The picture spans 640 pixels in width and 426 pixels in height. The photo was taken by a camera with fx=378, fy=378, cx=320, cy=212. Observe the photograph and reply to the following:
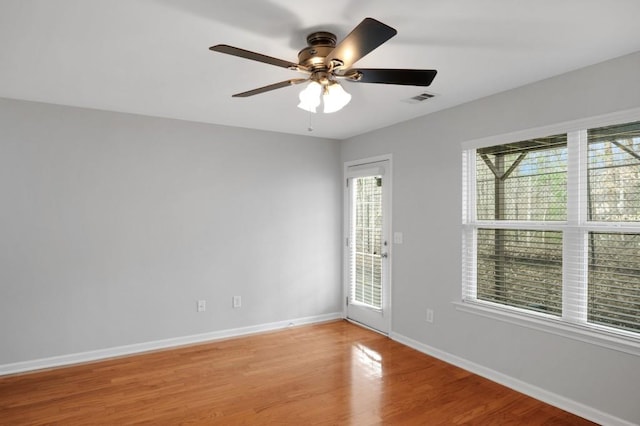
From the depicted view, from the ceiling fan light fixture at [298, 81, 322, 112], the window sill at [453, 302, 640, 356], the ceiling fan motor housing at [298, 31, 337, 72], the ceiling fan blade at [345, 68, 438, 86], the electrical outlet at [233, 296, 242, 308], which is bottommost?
the electrical outlet at [233, 296, 242, 308]

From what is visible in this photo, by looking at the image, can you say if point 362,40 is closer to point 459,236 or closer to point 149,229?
point 459,236

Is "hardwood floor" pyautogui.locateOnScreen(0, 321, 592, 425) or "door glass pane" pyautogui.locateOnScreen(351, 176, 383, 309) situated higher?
"door glass pane" pyautogui.locateOnScreen(351, 176, 383, 309)

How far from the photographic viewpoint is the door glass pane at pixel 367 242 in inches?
182

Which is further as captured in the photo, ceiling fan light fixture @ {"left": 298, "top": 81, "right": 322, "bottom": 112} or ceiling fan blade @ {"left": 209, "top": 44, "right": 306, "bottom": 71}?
ceiling fan light fixture @ {"left": 298, "top": 81, "right": 322, "bottom": 112}

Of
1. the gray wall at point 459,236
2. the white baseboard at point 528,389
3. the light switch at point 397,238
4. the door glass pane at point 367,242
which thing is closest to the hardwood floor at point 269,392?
the white baseboard at point 528,389

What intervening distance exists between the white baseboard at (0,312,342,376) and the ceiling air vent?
2985mm

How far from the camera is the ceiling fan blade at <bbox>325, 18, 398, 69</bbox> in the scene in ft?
5.12

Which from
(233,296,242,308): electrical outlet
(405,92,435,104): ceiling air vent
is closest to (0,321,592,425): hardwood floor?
(233,296,242,308): electrical outlet

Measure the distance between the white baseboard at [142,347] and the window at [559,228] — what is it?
2282 millimetres

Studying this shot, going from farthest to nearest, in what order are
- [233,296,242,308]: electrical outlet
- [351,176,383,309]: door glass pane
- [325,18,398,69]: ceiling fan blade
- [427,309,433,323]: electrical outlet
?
[351,176,383,309]: door glass pane, [233,296,242,308]: electrical outlet, [427,309,433,323]: electrical outlet, [325,18,398,69]: ceiling fan blade

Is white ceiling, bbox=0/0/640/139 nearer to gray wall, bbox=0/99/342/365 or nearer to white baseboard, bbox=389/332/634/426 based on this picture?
gray wall, bbox=0/99/342/365

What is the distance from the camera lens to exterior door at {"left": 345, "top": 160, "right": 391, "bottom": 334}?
14.7 ft

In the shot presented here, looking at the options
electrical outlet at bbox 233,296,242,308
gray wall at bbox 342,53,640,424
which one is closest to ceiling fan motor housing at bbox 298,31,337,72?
gray wall at bbox 342,53,640,424

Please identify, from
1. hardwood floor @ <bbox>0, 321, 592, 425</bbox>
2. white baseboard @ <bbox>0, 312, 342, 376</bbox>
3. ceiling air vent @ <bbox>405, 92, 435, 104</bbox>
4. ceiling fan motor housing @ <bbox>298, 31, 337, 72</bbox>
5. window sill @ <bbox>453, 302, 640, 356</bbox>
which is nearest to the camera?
ceiling fan motor housing @ <bbox>298, 31, 337, 72</bbox>
